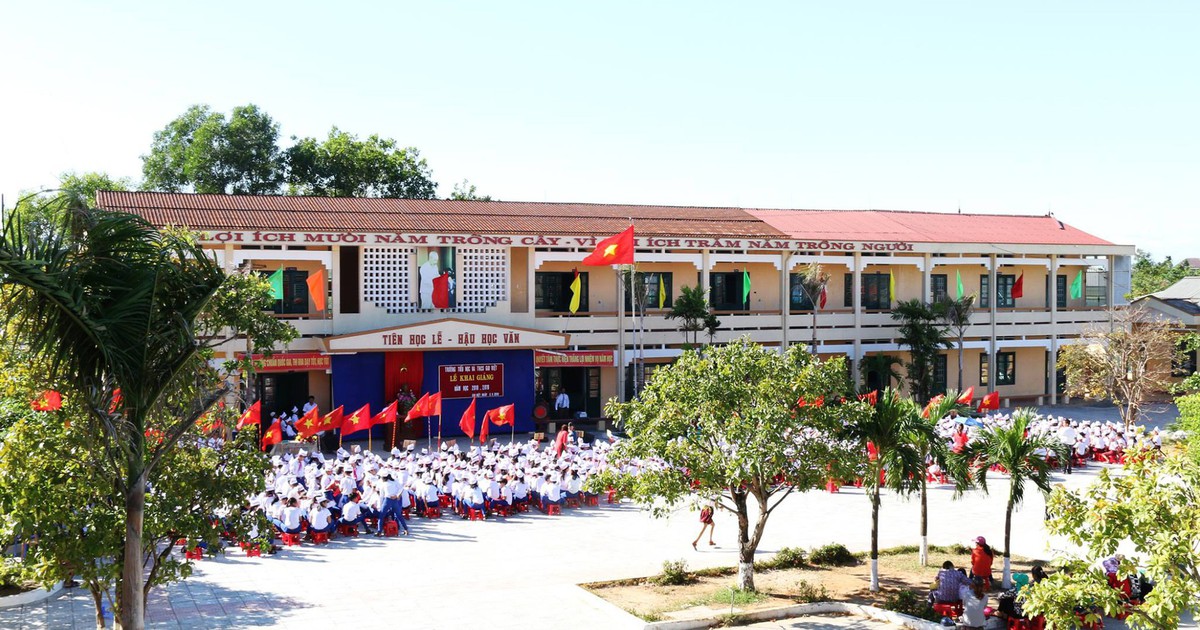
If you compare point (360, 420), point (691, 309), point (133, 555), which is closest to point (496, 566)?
point (133, 555)

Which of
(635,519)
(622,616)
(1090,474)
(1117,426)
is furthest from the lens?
(1117,426)

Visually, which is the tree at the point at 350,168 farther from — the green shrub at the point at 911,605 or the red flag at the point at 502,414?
the green shrub at the point at 911,605

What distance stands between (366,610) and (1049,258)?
106 ft

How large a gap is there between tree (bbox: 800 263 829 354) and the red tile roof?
1.48 metres

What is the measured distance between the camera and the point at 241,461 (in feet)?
33.4

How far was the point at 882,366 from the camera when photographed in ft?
114

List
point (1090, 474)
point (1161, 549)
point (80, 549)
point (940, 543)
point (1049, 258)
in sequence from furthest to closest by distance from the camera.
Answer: point (1049, 258), point (1090, 474), point (940, 543), point (80, 549), point (1161, 549)

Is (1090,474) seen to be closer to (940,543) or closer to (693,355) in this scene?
(940,543)

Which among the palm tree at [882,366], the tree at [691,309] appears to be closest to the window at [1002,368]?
the palm tree at [882,366]

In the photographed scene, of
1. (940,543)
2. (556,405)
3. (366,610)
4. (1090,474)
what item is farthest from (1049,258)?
(366,610)

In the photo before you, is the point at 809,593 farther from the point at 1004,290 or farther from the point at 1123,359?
the point at 1004,290

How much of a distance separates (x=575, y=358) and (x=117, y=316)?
23.3m

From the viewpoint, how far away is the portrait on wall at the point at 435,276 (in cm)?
2964

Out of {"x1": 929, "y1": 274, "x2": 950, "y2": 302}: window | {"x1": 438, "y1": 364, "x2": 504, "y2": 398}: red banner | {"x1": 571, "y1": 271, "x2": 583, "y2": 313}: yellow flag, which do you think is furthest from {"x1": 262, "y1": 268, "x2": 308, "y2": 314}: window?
{"x1": 929, "y1": 274, "x2": 950, "y2": 302}: window
